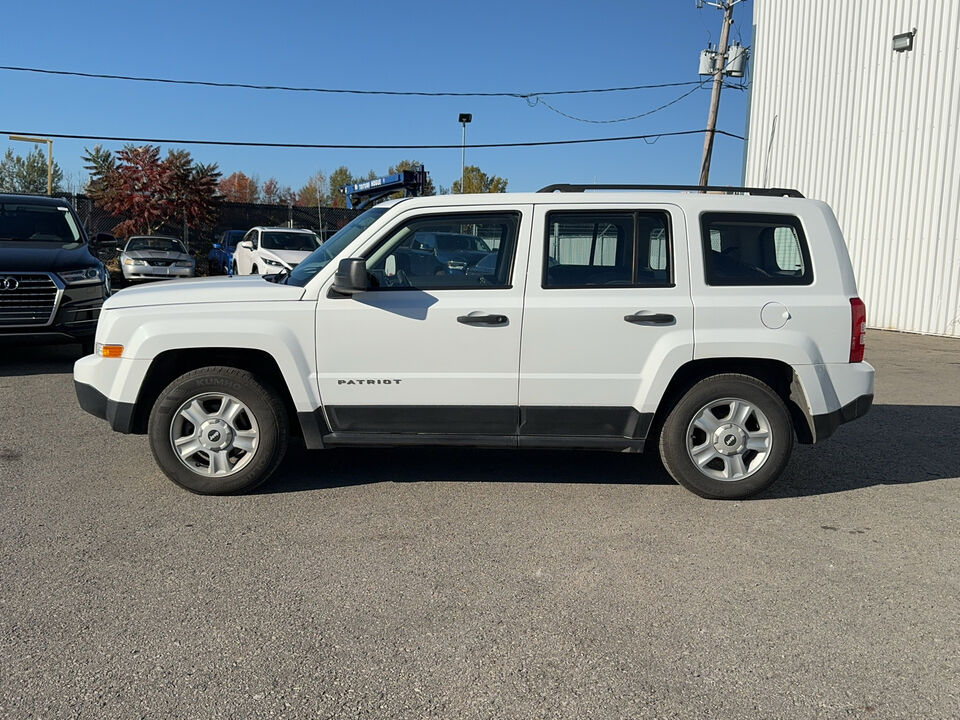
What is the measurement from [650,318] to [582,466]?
1.46 metres

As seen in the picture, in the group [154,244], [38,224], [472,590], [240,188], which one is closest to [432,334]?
[472,590]

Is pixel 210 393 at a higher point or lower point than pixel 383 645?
higher

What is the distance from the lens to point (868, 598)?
393 cm

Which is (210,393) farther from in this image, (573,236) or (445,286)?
(573,236)

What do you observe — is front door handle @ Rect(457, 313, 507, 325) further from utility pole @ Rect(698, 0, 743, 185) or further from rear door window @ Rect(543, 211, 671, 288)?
utility pole @ Rect(698, 0, 743, 185)

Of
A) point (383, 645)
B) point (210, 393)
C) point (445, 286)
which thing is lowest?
point (383, 645)

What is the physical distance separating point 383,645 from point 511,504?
1.92 metres

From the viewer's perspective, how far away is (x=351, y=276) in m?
4.85

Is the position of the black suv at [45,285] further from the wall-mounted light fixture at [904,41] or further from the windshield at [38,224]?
the wall-mounted light fixture at [904,41]

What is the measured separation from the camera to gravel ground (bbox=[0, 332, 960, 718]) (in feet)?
10.0

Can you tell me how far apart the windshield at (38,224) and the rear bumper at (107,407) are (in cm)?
622

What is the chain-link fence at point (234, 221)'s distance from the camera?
104 ft

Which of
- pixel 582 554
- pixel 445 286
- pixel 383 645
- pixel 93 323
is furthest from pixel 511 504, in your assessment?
pixel 93 323

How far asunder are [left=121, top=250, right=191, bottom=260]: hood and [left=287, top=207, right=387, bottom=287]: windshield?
18.7 metres
